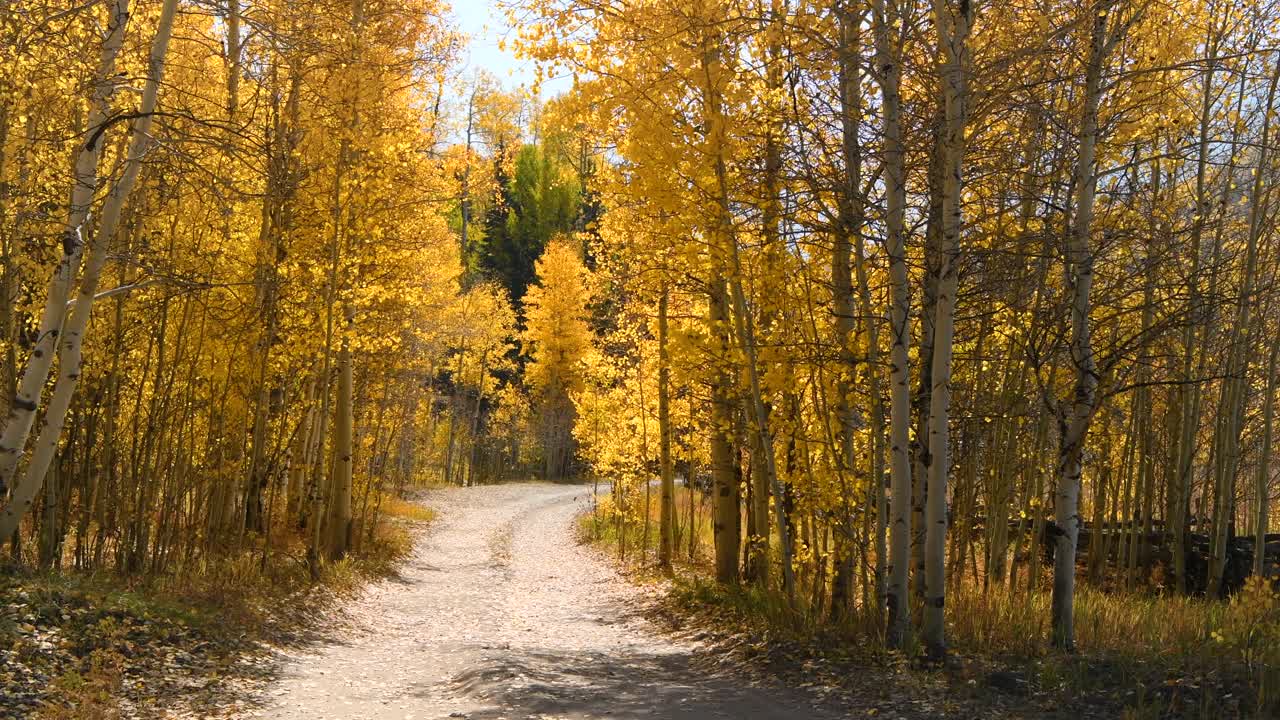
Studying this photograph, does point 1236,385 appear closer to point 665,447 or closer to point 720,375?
point 720,375

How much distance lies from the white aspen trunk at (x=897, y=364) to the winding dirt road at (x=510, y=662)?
3.63ft

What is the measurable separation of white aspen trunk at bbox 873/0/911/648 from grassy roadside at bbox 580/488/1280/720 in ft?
1.45

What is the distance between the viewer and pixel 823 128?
8406 mm

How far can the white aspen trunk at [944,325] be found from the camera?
22.0 ft

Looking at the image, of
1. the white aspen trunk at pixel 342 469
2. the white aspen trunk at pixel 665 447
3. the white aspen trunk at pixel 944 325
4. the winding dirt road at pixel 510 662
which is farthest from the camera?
the white aspen trunk at pixel 665 447

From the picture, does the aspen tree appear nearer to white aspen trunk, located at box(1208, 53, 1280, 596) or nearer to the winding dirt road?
the winding dirt road

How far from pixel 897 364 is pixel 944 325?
47cm

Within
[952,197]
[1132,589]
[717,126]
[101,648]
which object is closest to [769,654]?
[952,197]

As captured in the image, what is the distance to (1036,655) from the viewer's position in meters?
6.84

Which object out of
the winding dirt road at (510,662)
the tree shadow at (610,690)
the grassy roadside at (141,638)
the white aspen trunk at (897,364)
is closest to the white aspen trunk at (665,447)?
the winding dirt road at (510,662)

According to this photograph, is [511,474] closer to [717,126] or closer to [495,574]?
[495,574]

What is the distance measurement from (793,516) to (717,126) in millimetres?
3889

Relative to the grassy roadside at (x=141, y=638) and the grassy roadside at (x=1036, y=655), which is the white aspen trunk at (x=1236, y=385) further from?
the grassy roadside at (x=141, y=638)

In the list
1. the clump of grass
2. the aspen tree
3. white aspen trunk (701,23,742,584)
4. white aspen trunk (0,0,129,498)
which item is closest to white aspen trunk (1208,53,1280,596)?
the aspen tree
